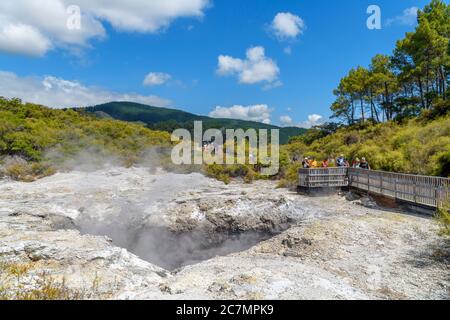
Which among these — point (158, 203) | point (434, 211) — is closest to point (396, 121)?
point (434, 211)

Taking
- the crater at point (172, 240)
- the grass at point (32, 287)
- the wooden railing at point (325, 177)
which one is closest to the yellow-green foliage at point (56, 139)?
the crater at point (172, 240)

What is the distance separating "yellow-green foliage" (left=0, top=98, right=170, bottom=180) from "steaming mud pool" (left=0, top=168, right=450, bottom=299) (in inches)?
311

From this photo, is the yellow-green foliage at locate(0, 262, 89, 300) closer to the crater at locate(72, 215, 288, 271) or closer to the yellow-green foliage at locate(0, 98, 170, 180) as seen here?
the crater at locate(72, 215, 288, 271)

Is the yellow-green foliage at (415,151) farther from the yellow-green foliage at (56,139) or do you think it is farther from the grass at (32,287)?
the yellow-green foliage at (56,139)

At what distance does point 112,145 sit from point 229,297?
2866 cm

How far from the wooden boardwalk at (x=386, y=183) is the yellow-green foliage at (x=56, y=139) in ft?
57.9

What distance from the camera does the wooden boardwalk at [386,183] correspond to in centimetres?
1104

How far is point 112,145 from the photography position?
31922mm

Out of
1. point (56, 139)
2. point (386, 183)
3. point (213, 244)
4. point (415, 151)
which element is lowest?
point (213, 244)

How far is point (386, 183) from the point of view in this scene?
46.3 feet

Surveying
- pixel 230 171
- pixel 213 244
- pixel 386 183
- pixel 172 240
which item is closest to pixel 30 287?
pixel 172 240

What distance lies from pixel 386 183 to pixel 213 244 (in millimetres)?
8096

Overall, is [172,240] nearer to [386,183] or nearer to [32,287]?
[32,287]

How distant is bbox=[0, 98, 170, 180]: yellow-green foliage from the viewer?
26.3 meters
